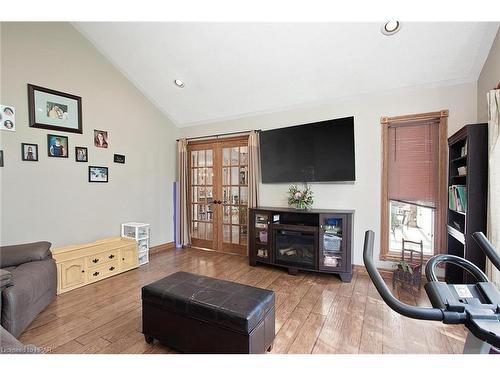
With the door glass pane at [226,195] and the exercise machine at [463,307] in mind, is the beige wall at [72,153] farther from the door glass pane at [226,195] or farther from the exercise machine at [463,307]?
the exercise machine at [463,307]

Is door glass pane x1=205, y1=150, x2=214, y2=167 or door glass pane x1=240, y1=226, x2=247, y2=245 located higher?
door glass pane x1=205, y1=150, x2=214, y2=167

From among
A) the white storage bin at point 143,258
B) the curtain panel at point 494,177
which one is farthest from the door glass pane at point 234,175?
the curtain panel at point 494,177

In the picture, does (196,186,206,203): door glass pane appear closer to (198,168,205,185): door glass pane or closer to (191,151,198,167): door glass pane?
(198,168,205,185): door glass pane

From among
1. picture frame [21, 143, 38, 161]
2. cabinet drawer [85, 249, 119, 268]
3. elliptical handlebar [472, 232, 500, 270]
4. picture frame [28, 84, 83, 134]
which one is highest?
picture frame [28, 84, 83, 134]

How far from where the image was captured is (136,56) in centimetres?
329

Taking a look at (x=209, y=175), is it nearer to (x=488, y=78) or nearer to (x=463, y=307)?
(x=488, y=78)

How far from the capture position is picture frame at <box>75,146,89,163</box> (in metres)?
3.15

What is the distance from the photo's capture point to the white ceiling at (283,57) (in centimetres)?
233

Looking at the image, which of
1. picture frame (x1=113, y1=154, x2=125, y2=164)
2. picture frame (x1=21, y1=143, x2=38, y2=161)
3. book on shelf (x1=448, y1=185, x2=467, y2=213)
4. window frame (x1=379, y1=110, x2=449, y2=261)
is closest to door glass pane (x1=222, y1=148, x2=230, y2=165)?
picture frame (x1=113, y1=154, x2=125, y2=164)

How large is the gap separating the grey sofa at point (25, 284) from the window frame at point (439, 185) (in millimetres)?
3730

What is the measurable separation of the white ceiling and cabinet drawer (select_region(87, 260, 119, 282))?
280cm

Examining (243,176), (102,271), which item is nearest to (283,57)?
(243,176)
